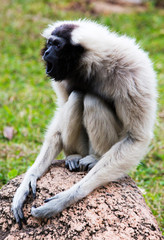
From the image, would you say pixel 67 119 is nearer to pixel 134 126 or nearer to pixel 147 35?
pixel 134 126

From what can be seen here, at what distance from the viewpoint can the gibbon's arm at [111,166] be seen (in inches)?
150

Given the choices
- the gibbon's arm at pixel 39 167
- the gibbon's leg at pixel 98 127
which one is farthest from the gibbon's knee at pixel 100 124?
the gibbon's arm at pixel 39 167

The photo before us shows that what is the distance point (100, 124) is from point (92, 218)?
1.33m

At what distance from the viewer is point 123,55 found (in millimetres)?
4426

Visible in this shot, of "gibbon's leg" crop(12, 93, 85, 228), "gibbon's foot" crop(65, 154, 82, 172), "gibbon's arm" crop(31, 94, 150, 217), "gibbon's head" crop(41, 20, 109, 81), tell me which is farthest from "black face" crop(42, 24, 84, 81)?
"gibbon's foot" crop(65, 154, 82, 172)

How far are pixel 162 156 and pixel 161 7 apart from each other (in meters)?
10.1

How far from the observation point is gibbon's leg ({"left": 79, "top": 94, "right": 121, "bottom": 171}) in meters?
4.45

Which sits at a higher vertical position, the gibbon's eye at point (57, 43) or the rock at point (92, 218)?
the gibbon's eye at point (57, 43)

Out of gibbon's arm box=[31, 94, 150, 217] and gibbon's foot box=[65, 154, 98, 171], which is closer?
gibbon's arm box=[31, 94, 150, 217]

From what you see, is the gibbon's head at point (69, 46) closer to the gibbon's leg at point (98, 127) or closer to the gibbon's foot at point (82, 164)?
the gibbon's leg at point (98, 127)

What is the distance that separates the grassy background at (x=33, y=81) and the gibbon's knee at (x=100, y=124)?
3.60ft

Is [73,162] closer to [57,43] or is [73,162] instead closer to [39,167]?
[39,167]

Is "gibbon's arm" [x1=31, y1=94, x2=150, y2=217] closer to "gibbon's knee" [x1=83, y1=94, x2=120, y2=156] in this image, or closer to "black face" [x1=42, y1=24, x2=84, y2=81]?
"gibbon's knee" [x1=83, y1=94, x2=120, y2=156]

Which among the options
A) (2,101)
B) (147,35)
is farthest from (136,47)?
(147,35)
